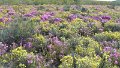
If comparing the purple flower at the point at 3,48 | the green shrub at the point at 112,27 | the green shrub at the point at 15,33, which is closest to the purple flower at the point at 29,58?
the purple flower at the point at 3,48

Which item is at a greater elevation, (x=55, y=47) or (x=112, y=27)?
(x=55, y=47)

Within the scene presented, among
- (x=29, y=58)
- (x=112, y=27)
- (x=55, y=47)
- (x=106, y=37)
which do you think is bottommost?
(x=112, y=27)

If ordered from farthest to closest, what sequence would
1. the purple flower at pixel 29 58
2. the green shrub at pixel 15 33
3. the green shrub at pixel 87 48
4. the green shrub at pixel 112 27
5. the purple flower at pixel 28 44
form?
the green shrub at pixel 112 27, the green shrub at pixel 15 33, the purple flower at pixel 28 44, the green shrub at pixel 87 48, the purple flower at pixel 29 58

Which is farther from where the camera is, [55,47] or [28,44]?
[28,44]

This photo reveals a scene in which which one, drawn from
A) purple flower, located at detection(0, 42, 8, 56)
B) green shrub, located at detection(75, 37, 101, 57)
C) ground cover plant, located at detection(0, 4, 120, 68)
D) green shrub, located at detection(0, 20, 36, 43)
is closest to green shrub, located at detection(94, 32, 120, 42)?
ground cover plant, located at detection(0, 4, 120, 68)

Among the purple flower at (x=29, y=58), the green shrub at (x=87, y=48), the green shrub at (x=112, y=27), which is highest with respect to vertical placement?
the purple flower at (x=29, y=58)

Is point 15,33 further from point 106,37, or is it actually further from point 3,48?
point 106,37

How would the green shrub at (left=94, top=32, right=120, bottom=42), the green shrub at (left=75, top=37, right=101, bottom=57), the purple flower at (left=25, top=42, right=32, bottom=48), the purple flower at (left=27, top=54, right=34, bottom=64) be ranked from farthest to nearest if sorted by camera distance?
1. the green shrub at (left=94, top=32, right=120, bottom=42)
2. the purple flower at (left=25, top=42, right=32, bottom=48)
3. the green shrub at (left=75, top=37, right=101, bottom=57)
4. the purple flower at (left=27, top=54, right=34, bottom=64)

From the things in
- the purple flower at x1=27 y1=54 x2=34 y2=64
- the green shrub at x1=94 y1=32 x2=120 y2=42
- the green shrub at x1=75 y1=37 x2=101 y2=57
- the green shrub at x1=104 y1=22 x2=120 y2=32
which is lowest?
the green shrub at x1=104 y1=22 x2=120 y2=32

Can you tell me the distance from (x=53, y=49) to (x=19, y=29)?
1634 mm

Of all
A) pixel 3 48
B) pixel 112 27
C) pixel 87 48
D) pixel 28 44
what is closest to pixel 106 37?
pixel 87 48

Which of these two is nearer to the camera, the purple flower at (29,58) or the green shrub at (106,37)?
the purple flower at (29,58)

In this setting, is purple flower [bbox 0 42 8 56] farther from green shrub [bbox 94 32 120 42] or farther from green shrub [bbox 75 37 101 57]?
green shrub [bbox 94 32 120 42]

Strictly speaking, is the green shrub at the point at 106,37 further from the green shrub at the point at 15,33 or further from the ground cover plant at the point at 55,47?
the green shrub at the point at 15,33
